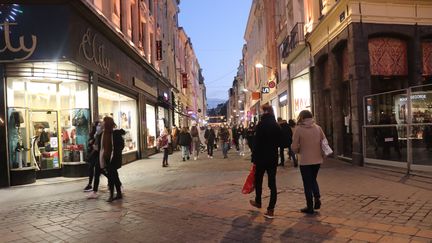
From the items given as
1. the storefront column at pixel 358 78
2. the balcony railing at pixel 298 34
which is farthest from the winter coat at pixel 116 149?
the balcony railing at pixel 298 34

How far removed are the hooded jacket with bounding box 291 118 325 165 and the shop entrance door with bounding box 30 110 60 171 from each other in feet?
30.9

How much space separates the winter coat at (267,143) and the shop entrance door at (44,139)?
8969mm

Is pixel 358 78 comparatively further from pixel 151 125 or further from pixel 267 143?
pixel 151 125

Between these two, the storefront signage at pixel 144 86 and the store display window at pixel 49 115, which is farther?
the storefront signage at pixel 144 86

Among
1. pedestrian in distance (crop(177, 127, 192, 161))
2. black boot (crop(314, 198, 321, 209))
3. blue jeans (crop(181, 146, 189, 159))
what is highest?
pedestrian in distance (crop(177, 127, 192, 161))

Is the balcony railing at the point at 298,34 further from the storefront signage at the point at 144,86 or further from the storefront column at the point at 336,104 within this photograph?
the storefront signage at the point at 144,86

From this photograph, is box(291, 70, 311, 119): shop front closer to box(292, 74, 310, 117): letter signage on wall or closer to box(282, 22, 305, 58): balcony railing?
box(292, 74, 310, 117): letter signage on wall

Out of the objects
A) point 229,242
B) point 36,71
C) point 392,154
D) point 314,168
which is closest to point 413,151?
point 392,154

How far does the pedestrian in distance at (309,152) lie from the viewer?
6996 millimetres

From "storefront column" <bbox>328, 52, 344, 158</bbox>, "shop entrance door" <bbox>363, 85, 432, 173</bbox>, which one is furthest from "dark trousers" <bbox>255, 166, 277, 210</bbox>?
"storefront column" <bbox>328, 52, 344, 158</bbox>

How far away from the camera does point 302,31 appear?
20.7 meters

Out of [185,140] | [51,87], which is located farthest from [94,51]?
[185,140]

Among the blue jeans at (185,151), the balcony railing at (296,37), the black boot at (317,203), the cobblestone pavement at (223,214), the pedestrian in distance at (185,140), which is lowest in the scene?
the cobblestone pavement at (223,214)

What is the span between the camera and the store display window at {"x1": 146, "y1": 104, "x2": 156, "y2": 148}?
2478 cm
